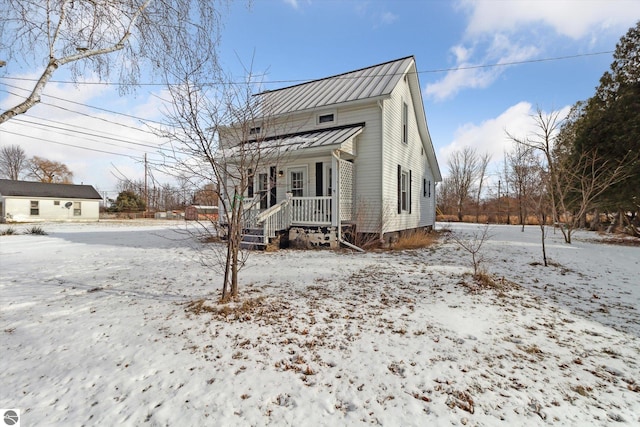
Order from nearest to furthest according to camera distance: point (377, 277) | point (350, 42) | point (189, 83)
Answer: point (189, 83)
point (377, 277)
point (350, 42)

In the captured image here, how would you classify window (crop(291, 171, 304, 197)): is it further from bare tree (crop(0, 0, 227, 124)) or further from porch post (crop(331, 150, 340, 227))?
bare tree (crop(0, 0, 227, 124))

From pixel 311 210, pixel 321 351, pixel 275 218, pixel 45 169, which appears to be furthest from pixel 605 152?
pixel 45 169

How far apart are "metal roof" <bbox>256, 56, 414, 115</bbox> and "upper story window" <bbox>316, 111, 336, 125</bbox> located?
1.36 ft

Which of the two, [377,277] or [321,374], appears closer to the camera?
[321,374]

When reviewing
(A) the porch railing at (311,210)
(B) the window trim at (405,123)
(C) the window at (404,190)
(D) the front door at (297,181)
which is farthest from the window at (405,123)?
(A) the porch railing at (311,210)

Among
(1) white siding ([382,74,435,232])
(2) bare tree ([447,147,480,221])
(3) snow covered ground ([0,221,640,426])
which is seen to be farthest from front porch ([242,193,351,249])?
(2) bare tree ([447,147,480,221])

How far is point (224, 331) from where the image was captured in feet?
10.5

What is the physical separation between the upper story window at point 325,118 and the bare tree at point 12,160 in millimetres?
53946

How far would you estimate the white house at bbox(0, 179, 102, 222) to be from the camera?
87.4 feet

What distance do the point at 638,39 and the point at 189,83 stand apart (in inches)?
691

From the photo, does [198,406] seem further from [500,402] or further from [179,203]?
[179,203]

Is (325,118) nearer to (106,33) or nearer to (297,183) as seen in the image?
(297,183)

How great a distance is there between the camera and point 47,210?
2869 cm

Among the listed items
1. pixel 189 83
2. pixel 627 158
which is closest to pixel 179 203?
pixel 189 83
